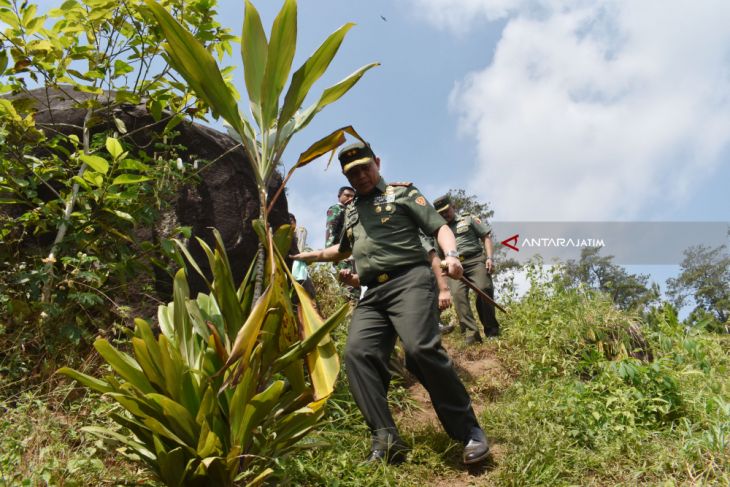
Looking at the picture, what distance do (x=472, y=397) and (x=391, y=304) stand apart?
1790 millimetres

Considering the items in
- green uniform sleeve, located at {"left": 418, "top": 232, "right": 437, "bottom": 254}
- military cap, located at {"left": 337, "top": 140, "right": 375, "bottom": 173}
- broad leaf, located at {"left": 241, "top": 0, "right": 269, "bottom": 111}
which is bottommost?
green uniform sleeve, located at {"left": 418, "top": 232, "right": 437, "bottom": 254}

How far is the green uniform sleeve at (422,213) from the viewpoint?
3.25 metres

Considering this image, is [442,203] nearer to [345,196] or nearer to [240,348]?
[345,196]

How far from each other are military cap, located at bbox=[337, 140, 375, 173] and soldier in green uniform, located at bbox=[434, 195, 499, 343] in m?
3.09

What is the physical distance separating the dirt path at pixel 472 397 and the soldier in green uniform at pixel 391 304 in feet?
0.39

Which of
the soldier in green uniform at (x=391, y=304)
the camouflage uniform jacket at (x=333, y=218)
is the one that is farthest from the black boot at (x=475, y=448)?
the camouflage uniform jacket at (x=333, y=218)

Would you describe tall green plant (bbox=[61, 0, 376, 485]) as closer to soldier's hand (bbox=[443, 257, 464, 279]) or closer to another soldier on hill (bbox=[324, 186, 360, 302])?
soldier's hand (bbox=[443, 257, 464, 279])

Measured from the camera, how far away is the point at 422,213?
129 inches

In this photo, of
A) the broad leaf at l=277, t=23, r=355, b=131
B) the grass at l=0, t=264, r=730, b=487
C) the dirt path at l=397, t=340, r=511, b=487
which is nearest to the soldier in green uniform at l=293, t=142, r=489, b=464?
the dirt path at l=397, t=340, r=511, b=487

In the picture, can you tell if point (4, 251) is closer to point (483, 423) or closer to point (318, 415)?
point (318, 415)

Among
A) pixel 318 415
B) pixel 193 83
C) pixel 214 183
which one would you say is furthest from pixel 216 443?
pixel 214 183

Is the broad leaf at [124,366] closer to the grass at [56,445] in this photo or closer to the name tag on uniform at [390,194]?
the grass at [56,445]

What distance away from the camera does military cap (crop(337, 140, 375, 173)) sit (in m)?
3.35

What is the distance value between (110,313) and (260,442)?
1.82 m
